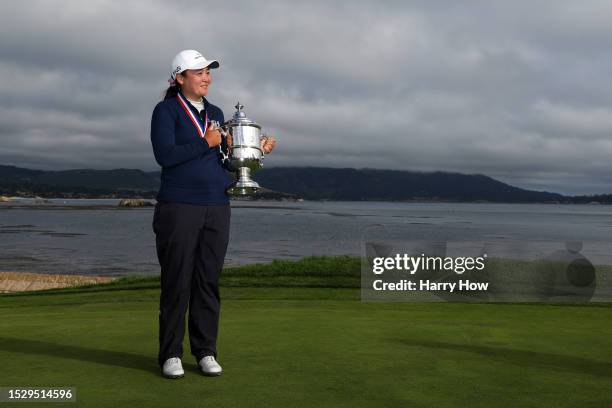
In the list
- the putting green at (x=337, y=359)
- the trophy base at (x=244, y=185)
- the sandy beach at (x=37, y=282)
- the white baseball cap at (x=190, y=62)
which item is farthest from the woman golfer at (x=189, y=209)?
the sandy beach at (x=37, y=282)

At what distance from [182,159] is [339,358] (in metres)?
2.14

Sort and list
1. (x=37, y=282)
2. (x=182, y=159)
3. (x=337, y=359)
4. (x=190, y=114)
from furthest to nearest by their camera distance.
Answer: (x=37, y=282) → (x=337, y=359) → (x=190, y=114) → (x=182, y=159)

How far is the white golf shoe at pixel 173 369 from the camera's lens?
4752 mm

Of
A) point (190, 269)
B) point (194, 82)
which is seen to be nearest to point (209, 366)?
point (190, 269)

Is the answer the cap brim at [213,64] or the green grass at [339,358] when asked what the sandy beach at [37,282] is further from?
the cap brim at [213,64]

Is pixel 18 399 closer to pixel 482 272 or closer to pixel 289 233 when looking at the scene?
pixel 482 272

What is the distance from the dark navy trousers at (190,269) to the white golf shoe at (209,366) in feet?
0.33

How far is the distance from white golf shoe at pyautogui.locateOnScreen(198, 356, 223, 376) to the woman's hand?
5.74 ft

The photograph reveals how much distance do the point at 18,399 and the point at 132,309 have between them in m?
6.07

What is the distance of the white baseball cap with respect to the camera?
5059 mm

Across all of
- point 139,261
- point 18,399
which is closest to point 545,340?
point 18,399

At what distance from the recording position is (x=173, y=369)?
4.79 meters

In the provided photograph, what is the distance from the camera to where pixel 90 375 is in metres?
4.77

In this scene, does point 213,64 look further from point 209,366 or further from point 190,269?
point 209,366
